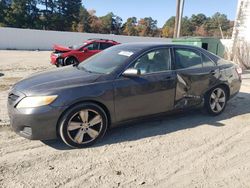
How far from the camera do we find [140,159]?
3.99 m

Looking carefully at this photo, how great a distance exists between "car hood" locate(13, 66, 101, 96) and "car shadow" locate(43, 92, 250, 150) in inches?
34.7

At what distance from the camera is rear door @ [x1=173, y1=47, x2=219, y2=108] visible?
208 inches

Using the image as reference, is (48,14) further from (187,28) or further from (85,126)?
(85,126)

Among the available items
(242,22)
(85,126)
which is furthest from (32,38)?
(85,126)

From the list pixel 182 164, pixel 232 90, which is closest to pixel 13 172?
pixel 182 164

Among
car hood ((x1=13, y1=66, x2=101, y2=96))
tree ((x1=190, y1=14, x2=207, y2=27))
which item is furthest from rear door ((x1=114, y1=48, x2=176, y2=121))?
tree ((x1=190, y1=14, x2=207, y2=27))

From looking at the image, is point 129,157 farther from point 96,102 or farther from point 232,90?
point 232,90

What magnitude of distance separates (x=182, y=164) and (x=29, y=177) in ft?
6.48

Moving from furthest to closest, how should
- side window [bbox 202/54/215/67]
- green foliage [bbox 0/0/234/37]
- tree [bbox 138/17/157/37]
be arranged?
tree [bbox 138/17/157/37] → green foliage [bbox 0/0/234/37] → side window [bbox 202/54/215/67]

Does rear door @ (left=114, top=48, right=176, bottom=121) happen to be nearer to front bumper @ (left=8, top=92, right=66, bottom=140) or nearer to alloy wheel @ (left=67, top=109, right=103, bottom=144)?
alloy wheel @ (left=67, top=109, right=103, bottom=144)

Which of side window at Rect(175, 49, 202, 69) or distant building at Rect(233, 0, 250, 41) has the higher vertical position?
distant building at Rect(233, 0, 250, 41)

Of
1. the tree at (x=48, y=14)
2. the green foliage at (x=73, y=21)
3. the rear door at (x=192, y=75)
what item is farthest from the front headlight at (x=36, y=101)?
the tree at (x=48, y=14)

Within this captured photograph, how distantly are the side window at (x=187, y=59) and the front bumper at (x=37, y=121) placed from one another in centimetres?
239

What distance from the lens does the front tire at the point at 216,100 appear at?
582 centimetres
